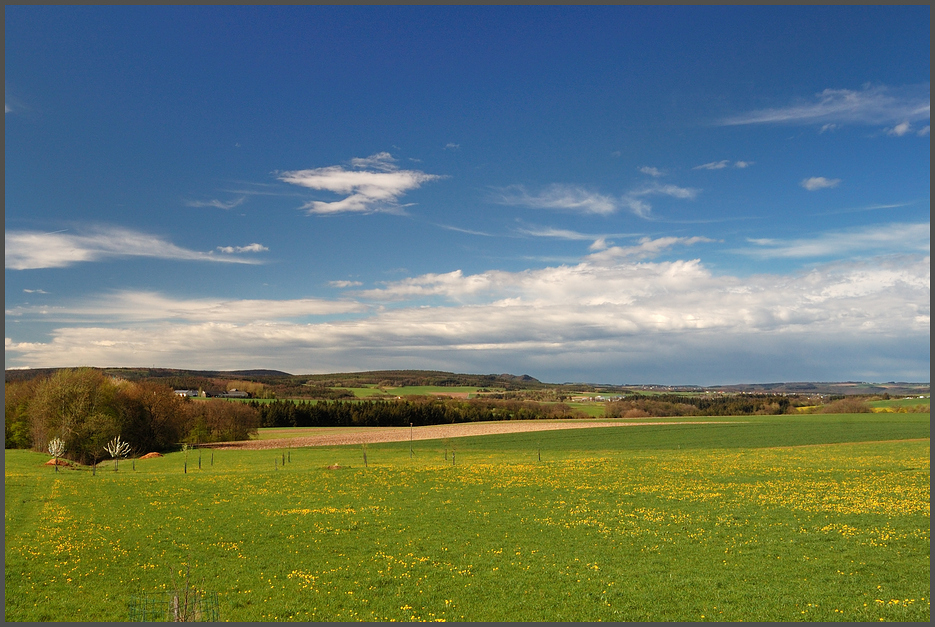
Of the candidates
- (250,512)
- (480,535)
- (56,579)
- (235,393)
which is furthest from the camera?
(235,393)

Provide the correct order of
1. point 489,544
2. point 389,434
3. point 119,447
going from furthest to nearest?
point 389,434
point 119,447
point 489,544

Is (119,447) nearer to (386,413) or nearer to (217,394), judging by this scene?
(386,413)

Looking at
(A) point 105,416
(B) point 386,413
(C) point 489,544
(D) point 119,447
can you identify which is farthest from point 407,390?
(C) point 489,544

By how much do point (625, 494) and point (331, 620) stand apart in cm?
2229

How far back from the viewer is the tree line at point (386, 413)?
120m

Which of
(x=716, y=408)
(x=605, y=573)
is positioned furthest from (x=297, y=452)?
(x=716, y=408)

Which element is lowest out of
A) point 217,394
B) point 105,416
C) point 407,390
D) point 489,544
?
point 407,390

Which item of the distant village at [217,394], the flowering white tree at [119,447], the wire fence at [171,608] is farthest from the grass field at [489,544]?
the distant village at [217,394]

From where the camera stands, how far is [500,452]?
69.2 meters

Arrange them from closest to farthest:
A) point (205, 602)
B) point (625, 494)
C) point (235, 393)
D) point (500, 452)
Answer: point (205, 602)
point (625, 494)
point (500, 452)
point (235, 393)

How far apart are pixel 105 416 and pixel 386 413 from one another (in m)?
62.4

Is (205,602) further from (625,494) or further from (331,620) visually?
(625,494)

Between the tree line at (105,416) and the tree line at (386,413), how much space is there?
791 inches

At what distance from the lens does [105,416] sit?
226 feet
